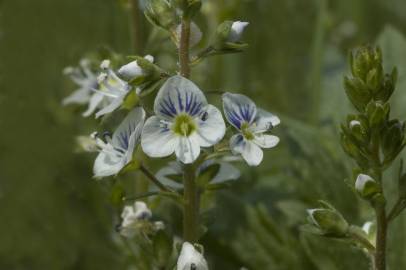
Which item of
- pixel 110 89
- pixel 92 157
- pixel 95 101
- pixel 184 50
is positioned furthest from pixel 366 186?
pixel 92 157

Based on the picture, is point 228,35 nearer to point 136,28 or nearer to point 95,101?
point 95,101

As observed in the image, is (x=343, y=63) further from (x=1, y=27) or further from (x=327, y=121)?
(x=1, y=27)

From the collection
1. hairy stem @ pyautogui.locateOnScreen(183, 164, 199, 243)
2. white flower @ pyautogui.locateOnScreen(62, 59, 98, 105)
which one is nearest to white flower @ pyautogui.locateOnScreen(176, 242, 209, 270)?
hairy stem @ pyautogui.locateOnScreen(183, 164, 199, 243)

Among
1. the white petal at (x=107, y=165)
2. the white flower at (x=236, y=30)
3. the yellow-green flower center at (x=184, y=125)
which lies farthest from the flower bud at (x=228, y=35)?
the white petal at (x=107, y=165)

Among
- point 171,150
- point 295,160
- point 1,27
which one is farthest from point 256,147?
point 1,27

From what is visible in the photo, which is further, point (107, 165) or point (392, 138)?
point (107, 165)

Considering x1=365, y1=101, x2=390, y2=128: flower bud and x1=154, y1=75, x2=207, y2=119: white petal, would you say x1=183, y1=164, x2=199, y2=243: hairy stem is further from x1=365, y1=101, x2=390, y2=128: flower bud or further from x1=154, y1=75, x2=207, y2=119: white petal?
x1=365, y1=101, x2=390, y2=128: flower bud
